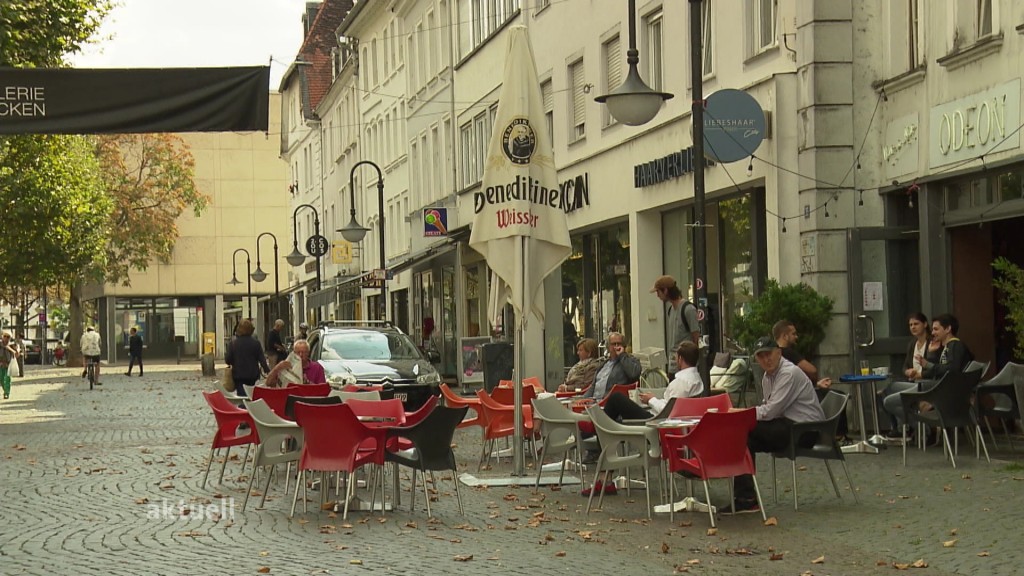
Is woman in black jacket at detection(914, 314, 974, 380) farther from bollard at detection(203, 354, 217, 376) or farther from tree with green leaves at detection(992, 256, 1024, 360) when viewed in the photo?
bollard at detection(203, 354, 217, 376)

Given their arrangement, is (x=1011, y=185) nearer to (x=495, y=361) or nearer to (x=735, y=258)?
(x=735, y=258)

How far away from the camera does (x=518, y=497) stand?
14.6 m

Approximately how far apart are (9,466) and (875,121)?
11287 millimetres

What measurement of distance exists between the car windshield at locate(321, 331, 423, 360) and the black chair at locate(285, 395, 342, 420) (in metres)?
9.58

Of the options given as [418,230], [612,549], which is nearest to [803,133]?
[612,549]

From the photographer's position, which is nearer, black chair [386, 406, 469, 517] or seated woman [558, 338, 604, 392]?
black chair [386, 406, 469, 517]

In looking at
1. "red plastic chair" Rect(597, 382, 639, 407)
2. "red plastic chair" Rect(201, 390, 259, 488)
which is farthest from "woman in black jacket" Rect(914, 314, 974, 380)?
"red plastic chair" Rect(201, 390, 259, 488)

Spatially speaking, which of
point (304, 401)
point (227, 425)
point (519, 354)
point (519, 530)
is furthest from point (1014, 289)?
point (227, 425)

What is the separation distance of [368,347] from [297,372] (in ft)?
21.7

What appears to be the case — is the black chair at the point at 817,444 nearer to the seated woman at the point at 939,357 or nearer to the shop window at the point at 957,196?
the seated woman at the point at 939,357

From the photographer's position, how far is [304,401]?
15656 millimetres

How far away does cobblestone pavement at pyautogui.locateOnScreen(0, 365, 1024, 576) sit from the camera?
10234mm

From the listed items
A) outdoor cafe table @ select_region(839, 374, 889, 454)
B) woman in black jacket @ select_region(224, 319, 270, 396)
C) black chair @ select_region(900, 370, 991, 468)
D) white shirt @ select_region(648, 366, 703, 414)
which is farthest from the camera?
woman in black jacket @ select_region(224, 319, 270, 396)

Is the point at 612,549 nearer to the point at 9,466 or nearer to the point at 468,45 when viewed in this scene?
the point at 9,466
